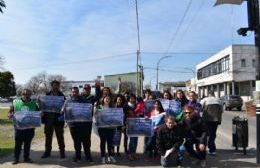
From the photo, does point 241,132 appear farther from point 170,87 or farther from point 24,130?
point 170,87

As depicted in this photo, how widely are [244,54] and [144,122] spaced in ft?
218

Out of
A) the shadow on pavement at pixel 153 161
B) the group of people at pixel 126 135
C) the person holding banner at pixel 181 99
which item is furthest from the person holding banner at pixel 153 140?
the person holding banner at pixel 181 99

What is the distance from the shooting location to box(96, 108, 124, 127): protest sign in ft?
39.0

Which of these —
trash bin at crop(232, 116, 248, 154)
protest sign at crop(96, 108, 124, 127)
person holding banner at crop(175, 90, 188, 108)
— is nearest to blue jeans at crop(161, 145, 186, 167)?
protest sign at crop(96, 108, 124, 127)

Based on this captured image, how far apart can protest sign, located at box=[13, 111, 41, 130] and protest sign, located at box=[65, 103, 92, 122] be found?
797 mm

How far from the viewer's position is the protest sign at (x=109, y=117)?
11.9m

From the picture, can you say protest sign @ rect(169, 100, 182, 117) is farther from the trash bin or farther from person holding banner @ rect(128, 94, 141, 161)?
the trash bin

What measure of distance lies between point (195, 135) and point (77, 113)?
117 inches

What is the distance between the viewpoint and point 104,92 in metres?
12.3

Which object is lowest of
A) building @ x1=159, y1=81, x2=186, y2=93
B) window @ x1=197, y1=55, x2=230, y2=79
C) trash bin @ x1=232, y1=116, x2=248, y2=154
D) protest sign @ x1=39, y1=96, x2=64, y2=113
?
trash bin @ x1=232, y1=116, x2=248, y2=154

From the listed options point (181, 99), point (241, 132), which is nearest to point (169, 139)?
point (181, 99)

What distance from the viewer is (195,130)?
470 inches

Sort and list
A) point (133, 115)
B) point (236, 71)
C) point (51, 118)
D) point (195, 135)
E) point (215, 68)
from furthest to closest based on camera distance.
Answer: point (215, 68) → point (236, 71) → point (133, 115) → point (51, 118) → point (195, 135)

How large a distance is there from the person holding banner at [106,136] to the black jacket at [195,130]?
1.90 metres
